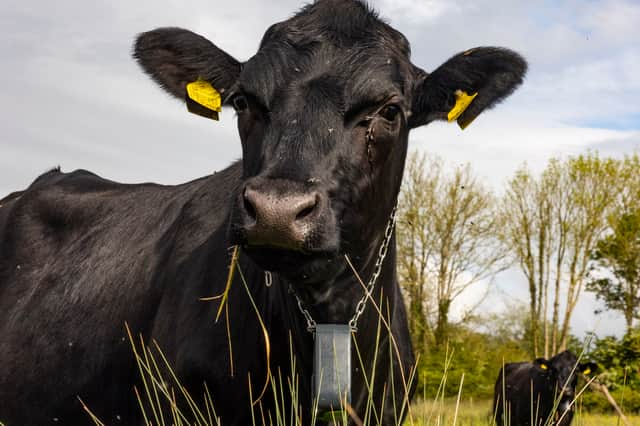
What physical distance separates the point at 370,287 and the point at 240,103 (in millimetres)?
1107

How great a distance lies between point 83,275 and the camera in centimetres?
554

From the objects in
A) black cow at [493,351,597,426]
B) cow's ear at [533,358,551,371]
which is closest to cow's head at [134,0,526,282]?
black cow at [493,351,597,426]

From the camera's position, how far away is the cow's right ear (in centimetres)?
433

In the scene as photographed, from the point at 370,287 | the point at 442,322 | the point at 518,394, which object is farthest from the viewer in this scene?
the point at 442,322

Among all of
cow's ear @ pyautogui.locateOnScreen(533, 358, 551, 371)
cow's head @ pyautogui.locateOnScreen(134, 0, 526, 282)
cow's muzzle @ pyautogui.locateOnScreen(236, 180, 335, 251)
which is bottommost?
cow's ear @ pyautogui.locateOnScreen(533, 358, 551, 371)

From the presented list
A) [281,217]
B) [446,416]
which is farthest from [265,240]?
[446,416]

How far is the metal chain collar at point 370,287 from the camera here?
12.3 feet

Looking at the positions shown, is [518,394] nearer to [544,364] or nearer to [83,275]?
[544,364]

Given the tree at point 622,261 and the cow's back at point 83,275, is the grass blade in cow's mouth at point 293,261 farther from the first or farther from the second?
the tree at point 622,261

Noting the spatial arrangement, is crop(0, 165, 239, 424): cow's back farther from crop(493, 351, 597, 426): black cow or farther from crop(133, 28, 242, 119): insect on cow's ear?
crop(493, 351, 597, 426): black cow

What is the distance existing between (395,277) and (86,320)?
84.8 inches

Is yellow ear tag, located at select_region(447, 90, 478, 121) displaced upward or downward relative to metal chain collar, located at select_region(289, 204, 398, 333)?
upward

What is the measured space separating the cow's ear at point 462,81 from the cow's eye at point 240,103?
0.85 metres

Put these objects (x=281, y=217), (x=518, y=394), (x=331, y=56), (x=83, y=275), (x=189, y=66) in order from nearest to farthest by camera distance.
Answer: (x=281, y=217)
(x=331, y=56)
(x=189, y=66)
(x=83, y=275)
(x=518, y=394)
